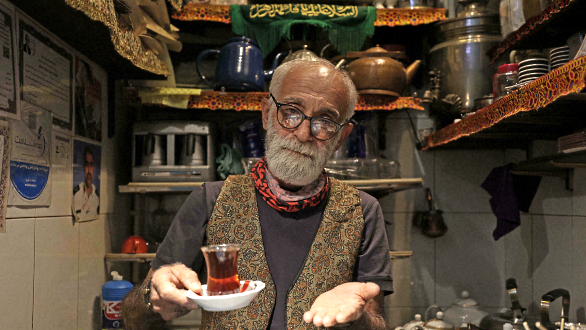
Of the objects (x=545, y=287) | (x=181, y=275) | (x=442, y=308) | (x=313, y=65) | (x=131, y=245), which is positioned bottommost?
(x=442, y=308)

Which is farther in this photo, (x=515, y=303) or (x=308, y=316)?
(x=515, y=303)

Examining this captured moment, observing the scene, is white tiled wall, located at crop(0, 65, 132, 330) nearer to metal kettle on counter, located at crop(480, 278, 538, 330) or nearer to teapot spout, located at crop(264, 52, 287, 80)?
teapot spout, located at crop(264, 52, 287, 80)

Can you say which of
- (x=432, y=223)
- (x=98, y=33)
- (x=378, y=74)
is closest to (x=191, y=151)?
(x=98, y=33)

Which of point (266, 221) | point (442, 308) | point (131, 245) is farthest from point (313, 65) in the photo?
point (442, 308)

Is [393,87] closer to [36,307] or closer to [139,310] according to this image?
[139,310]

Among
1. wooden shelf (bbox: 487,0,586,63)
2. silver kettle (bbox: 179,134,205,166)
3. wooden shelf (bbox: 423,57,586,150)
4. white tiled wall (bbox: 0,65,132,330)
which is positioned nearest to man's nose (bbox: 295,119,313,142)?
Result: wooden shelf (bbox: 423,57,586,150)

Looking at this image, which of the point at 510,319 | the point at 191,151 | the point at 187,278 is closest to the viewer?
the point at 187,278

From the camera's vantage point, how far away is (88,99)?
195cm

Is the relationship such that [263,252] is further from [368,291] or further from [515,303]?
[515,303]

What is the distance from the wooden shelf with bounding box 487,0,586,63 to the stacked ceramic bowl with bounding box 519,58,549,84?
100 millimetres

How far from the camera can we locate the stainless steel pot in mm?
2328

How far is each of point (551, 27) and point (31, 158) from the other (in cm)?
168

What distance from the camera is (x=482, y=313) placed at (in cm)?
215

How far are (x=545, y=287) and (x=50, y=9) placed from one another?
91.1 inches
